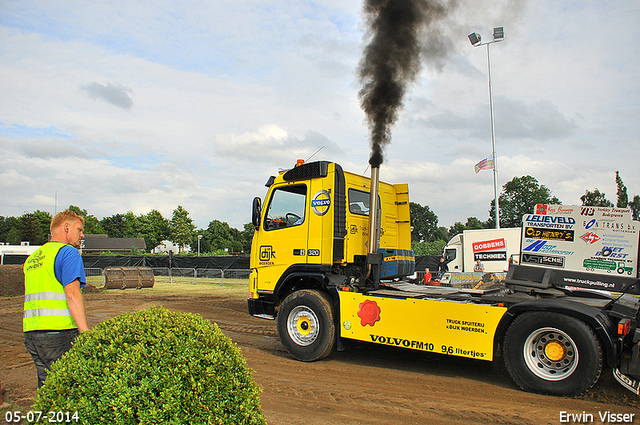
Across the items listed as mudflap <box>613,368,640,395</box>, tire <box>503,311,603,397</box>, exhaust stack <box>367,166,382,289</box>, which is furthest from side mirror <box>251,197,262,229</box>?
mudflap <box>613,368,640,395</box>

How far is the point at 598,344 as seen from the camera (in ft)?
16.8

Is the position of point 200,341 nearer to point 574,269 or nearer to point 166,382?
point 166,382

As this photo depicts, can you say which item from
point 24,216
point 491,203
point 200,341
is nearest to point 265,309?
point 200,341

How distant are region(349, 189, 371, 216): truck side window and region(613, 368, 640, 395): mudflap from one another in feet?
14.6

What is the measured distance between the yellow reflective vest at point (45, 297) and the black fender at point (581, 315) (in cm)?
522

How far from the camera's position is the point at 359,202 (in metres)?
7.94

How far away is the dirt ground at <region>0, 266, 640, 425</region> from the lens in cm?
Answer: 474

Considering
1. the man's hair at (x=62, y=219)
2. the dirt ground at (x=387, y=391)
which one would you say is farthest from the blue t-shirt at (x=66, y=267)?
the dirt ground at (x=387, y=391)

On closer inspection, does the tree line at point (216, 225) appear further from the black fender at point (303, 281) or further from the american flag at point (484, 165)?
the black fender at point (303, 281)

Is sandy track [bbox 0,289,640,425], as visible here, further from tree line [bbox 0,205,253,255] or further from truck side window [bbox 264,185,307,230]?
tree line [bbox 0,205,253,255]

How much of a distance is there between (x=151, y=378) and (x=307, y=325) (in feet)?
16.5

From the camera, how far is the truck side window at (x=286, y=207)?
7.77 m

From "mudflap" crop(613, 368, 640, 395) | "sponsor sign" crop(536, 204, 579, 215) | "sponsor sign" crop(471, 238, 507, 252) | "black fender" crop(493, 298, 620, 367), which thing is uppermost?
"sponsor sign" crop(536, 204, 579, 215)

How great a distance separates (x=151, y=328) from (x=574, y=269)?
565 cm
